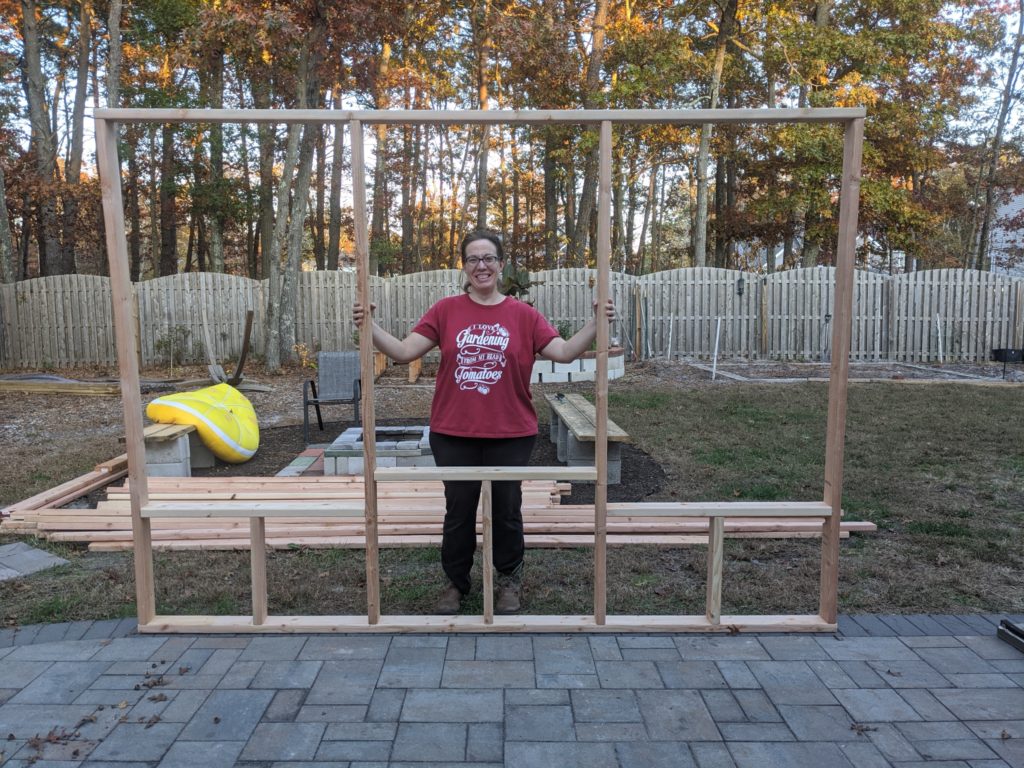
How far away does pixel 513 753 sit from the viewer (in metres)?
2.40

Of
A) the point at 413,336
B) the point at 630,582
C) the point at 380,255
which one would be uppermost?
the point at 380,255

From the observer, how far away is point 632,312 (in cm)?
1559

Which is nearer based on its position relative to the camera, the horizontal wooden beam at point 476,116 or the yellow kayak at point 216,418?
the horizontal wooden beam at point 476,116

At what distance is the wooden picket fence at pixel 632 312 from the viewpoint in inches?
594

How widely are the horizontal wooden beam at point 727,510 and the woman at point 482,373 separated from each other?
21.8 inches

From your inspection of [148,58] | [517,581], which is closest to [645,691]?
[517,581]

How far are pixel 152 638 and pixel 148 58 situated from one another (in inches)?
970

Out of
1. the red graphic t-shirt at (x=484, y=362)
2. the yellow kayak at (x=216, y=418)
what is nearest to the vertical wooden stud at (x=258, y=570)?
the red graphic t-shirt at (x=484, y=362)

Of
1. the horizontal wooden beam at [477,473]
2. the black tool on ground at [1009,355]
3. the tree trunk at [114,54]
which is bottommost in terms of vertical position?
the black tool on ground at [1009,355]

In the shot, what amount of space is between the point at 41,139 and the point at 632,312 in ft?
46.2

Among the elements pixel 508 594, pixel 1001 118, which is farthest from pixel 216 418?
pixel 1001 118

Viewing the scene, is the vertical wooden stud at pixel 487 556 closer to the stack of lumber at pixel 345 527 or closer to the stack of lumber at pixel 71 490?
the stack of lumber at pixel 345 527

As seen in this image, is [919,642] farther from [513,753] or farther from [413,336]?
[413,336]

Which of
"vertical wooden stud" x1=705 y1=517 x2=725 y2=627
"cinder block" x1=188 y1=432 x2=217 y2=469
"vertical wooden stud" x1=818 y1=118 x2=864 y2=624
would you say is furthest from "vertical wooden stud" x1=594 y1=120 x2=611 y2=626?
"cinder block" x1=188 y1=432 x2=217 y2=469
